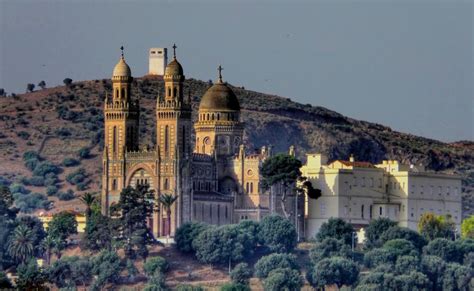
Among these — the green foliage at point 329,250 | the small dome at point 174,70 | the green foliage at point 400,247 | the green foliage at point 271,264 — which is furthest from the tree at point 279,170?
the green foliage at point 271,264

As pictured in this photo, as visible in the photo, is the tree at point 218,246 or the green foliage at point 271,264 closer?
the green foliage at point 271,264

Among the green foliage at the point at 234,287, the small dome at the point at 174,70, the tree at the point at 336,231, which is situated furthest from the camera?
the small dome at the point at 174,70

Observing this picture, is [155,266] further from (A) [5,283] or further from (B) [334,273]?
(A) [5,283]

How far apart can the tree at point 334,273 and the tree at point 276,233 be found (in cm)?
542

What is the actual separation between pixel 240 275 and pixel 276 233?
26.5 ft

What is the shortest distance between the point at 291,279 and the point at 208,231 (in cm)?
802

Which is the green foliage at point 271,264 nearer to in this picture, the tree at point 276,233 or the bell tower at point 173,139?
the tree at point 276,233

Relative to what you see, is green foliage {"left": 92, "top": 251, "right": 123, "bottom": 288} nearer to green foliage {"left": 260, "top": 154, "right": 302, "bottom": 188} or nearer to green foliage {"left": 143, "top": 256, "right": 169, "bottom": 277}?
green foliage {"left": 143, "top": 256, "right": 169, "bottom": 277}

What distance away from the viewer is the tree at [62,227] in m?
192

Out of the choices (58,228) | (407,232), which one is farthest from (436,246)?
(58,228)

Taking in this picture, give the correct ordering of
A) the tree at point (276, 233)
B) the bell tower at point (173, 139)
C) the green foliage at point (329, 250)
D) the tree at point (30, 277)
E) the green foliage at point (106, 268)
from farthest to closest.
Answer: the bell tower at point (173, 139) → the tree at point (276, 233) → the green foliage at point (329, 250) → the green foliage at point (106, 268) → the tree at point (30, 277)

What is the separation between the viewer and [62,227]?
632 ft

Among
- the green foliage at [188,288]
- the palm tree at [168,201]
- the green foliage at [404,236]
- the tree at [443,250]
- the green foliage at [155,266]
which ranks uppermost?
the palm tree at [168,201]

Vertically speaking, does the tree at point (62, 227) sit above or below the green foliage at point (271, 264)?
above
